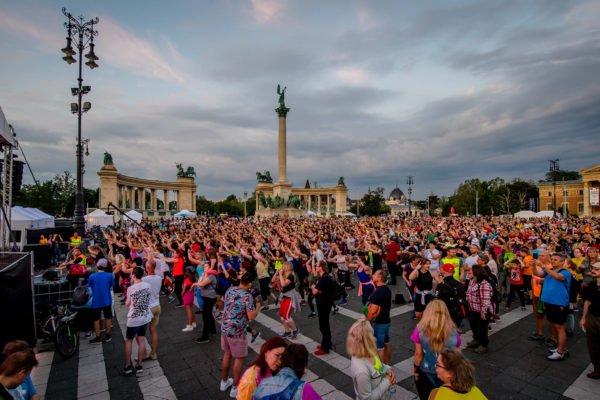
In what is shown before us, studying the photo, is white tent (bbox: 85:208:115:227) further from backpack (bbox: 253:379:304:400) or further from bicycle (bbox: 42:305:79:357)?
backpack (bbox: 253:379:304:400)

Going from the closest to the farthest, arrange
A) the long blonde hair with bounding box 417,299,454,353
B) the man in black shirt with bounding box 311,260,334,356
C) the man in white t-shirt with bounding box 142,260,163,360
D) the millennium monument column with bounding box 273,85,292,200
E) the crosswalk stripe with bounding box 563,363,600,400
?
the long blonde hair with bounding box 417,299,454,353 < the crosswalk stripe with bounding box 563,363,600,400 < the man in white t-shirt with bounding box 142,260,163,360 < the man in black shirt with bounding box 311,260,334,356 < the millennium monument column with bounding box 273,85,292,200

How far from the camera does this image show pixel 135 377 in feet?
17.1

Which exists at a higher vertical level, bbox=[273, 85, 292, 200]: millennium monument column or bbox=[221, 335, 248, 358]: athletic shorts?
bbox=[273, 85, 292, 200]: millennium monument column

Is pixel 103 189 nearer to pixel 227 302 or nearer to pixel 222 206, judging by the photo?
pixel 227 302

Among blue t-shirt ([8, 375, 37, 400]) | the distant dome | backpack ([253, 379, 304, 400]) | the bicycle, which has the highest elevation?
the distant dome

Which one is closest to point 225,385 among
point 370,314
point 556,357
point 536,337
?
point 370,314

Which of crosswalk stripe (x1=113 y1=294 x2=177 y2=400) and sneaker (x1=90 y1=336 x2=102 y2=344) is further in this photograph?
sneaker (x1=90 y1=336 x2=102 y2=344)

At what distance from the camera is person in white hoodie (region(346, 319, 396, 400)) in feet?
9.64

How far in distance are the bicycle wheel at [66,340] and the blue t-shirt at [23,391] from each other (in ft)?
11.1

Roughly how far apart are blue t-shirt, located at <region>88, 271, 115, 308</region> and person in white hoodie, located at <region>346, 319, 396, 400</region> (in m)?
5.64

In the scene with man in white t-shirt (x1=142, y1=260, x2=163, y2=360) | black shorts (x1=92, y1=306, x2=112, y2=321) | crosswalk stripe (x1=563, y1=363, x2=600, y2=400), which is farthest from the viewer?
black shorts (x1=92, y1=306, x2=112, y2=321)

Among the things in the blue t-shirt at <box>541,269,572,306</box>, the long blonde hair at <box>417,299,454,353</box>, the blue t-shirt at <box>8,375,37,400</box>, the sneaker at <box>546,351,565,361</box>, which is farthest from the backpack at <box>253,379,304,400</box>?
the sneaker at <box>546,351,565,361</box>

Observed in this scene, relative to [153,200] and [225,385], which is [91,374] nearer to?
[225,385]

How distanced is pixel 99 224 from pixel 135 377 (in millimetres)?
29847
